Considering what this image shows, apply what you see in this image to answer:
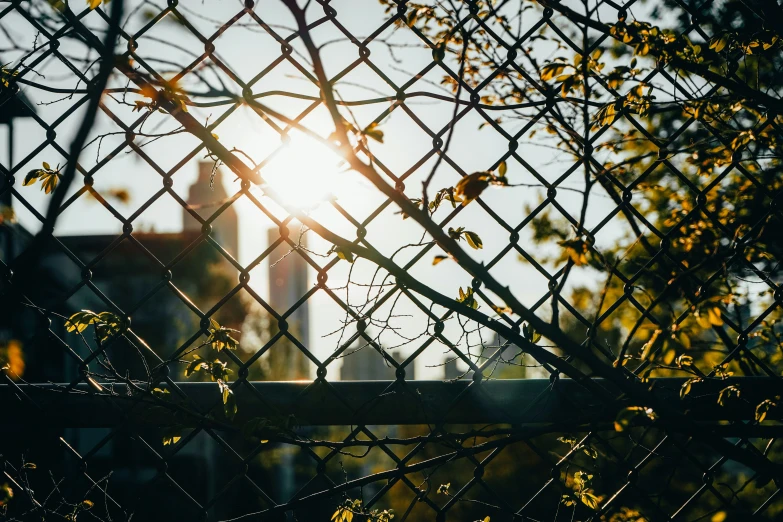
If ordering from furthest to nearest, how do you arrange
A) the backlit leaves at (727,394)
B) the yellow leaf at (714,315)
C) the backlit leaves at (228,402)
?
1. the backlit leaves at (727,394)
2. the backlit leaves at (228,402)
3. the yellow leaf at (714,315)

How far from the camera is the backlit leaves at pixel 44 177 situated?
122 cm

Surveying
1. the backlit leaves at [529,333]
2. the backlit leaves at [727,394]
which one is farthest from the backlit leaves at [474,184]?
the backlit leaves at [727,394]

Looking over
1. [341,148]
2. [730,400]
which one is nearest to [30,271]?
[341,148]

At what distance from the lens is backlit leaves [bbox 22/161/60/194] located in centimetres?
122

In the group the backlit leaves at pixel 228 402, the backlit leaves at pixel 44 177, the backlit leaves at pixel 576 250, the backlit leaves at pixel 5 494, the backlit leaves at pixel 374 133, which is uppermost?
the backlit leaves at pixel 44 177

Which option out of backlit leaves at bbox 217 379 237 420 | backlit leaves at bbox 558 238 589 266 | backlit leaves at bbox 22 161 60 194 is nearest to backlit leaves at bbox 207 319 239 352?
backlit leaves at bbox 217 379 237 420

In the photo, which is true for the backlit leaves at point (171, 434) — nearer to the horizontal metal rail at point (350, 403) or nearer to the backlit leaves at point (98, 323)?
the horizontal metal rail at point (350, 403)

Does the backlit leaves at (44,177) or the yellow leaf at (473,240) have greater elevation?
the backlit leaves at (44,177)

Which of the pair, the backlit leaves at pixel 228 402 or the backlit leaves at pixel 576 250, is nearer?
the backlit leaves at pixel 576 250

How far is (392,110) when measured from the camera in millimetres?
1259

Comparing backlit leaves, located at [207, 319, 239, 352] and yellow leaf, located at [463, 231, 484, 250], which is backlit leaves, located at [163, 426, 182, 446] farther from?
yellow leaf, located at [463, 231, 484, 250]

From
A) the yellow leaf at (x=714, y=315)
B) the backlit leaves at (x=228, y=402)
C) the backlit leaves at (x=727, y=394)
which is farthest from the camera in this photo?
the backlit leaves at (x=727, y=394)

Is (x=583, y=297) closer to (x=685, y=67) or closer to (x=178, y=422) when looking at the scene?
(x=685, y=67)

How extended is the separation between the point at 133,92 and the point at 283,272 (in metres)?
37.5
